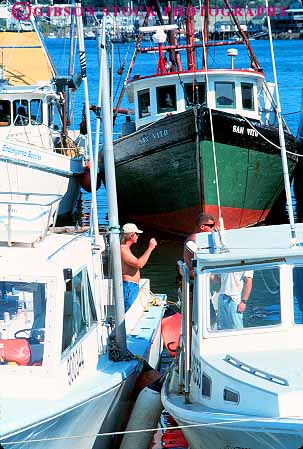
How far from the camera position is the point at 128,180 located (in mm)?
25094

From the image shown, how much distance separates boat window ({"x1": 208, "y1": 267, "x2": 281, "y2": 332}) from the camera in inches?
361

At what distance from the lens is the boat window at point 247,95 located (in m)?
24.6

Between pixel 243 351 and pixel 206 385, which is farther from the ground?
pixel 243 351

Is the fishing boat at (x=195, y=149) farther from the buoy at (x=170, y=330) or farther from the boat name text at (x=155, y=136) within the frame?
the buoy at (x=170, y=330)

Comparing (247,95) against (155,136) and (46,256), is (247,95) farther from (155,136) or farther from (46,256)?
(46,256)

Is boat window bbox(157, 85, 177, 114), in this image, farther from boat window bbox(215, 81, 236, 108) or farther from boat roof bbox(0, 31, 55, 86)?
boat roof bbox(0, 31, 55, 86)

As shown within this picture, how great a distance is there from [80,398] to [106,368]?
3.97 ft

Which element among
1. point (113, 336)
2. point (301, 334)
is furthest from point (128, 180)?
point (301, 334)

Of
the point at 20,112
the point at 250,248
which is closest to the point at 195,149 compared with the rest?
the point at 20,112

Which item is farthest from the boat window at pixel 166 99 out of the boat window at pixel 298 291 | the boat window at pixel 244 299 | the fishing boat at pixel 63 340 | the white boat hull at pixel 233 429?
the white boat hull at pixel 233 429

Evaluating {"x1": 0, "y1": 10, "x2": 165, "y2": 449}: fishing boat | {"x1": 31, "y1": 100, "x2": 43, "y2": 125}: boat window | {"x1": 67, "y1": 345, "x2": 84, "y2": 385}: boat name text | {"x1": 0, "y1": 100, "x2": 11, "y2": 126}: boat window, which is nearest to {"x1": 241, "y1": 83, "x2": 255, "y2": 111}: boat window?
{"x1": 31, "y1": 100, "x2": 43, "y2": 125}: boat window

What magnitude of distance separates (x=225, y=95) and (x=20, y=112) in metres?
4.73

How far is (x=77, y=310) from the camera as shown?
9.51 meters

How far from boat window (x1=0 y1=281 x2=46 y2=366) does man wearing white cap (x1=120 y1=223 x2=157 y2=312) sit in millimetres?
2847
